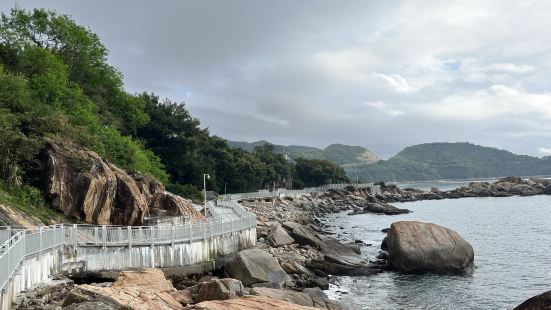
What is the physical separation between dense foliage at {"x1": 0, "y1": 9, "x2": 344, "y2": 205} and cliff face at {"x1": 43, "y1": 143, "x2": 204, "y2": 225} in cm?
121

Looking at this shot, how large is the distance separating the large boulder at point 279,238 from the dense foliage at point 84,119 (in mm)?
14708

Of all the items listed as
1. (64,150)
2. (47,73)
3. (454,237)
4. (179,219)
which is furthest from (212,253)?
(47,73)

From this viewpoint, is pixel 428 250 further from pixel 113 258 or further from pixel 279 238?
pixel 113 258

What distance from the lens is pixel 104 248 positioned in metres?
23.0

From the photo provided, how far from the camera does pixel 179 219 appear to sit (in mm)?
34906

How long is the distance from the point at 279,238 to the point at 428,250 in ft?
38.1

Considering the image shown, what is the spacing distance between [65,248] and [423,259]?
2389 cm

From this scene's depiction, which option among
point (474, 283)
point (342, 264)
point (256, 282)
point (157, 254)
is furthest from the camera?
point (342, 264)

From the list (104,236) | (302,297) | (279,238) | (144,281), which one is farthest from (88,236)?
(279,238)

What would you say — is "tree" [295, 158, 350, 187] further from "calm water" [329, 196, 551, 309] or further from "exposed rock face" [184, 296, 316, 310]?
"exposed rock face" [184, 296, 316, 310]

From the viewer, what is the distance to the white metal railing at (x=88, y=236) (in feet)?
47.0

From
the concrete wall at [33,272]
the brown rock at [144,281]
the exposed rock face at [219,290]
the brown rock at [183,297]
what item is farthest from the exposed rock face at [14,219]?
the exposed rock face at [219,290]

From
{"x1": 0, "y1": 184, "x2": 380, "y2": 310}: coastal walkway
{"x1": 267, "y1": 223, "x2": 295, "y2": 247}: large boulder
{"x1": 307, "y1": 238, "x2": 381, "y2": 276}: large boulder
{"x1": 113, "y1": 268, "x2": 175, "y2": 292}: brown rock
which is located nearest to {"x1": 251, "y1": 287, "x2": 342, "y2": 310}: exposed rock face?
{"x1": 113, "y1": 268, "x2": 175, "y2": 292}: brown rock

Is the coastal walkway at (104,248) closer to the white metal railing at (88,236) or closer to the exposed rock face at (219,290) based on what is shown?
the white metal railing at (88,236)
